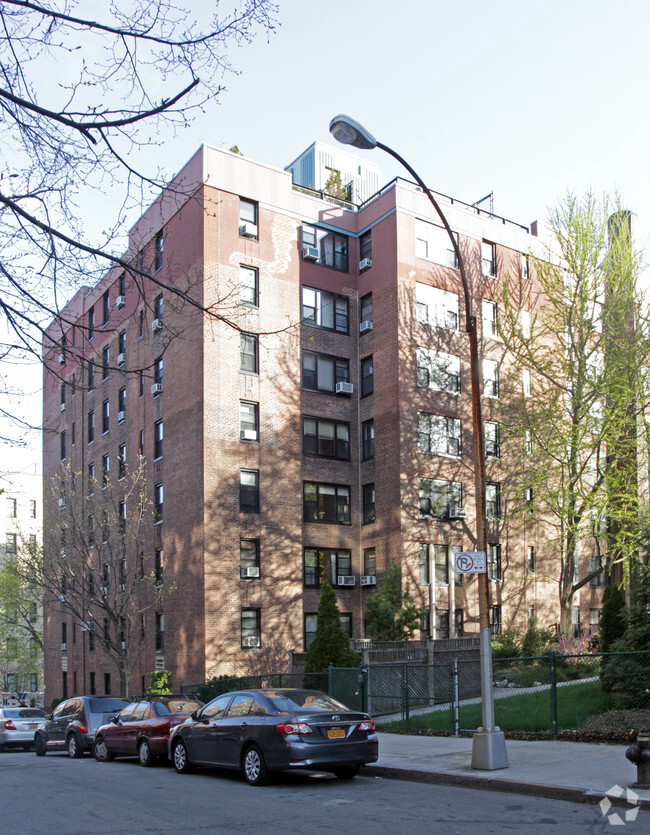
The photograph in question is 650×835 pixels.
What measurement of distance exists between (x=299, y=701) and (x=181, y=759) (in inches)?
119

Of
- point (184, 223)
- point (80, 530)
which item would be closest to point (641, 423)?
point (184, 223)

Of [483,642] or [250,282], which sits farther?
[250,282]

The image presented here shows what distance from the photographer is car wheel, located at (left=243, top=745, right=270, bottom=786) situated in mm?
13609

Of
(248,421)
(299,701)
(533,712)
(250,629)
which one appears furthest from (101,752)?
(248,421)

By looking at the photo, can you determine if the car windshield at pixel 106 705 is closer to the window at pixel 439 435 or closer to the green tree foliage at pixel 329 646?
the green tree foliage at pixel 329 646

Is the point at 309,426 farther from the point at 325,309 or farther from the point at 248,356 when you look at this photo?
the point at 325,309

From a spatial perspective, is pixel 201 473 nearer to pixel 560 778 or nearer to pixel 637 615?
pixel 637 615

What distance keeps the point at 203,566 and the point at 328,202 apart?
16647mm

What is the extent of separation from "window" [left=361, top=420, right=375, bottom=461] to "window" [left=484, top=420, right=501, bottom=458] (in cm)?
501

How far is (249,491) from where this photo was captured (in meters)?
34.3

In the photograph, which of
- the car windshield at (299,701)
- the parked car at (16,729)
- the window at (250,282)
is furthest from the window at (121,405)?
the car windshield at (299,701)

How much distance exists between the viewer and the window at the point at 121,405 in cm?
4221

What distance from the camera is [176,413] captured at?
35.6 meters

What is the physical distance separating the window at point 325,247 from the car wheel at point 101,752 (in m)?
22.1
